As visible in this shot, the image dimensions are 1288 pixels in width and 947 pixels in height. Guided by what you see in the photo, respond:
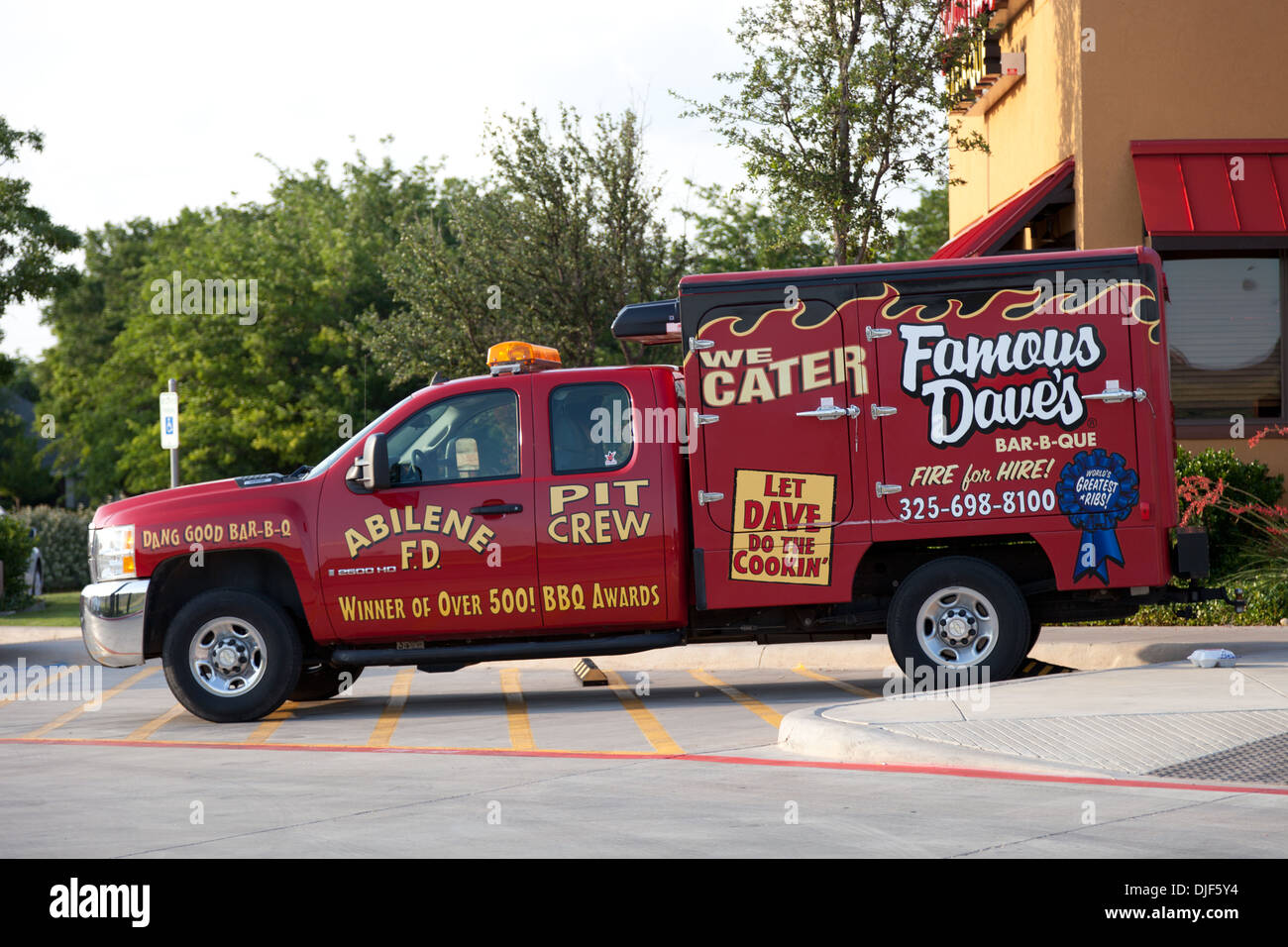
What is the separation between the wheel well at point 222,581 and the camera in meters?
10.4

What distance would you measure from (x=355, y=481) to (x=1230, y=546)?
9.33 metres

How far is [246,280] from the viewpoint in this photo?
40500 mm

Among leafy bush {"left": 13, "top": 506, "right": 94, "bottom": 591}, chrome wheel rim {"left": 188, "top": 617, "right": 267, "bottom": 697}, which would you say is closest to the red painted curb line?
chrome wheel rim {"left": 188, "top": 617, "right": 267, "bottom": 697}

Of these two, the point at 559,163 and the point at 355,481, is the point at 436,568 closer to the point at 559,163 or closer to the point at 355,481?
the point at 355,481

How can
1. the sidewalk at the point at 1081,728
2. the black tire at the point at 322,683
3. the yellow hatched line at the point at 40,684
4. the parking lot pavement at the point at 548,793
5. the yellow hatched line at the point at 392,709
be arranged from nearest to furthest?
the parking lot pavement at the point at 548,793 → the sidewalk at the point at 1081,728 → the yellow hatched line at the point at 392,709 → the black tire at the point at 322,683 → the yellow hatched line at the point at 40,684

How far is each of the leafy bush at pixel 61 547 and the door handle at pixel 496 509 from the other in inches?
902

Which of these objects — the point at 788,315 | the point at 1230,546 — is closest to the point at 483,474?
the point at 788,315

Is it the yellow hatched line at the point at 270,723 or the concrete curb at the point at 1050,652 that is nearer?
the yellow hatched line at the point at 270,723

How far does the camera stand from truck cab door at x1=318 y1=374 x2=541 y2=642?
1002cm

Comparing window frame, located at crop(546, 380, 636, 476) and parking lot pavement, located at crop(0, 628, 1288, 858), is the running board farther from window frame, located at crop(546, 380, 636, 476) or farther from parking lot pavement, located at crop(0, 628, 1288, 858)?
window frame, located at crop(546, 380, 636, 476)

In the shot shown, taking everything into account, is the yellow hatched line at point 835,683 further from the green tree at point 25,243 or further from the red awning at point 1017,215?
the green tree at point 25,243

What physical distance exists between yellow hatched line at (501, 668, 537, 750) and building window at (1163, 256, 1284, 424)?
26.3ft

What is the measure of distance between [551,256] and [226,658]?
1197cm

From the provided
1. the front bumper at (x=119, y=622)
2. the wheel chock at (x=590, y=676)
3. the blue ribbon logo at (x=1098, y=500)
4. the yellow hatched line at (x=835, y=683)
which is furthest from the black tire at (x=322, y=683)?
the blue ribbon logo at (x=1098, y=500)
